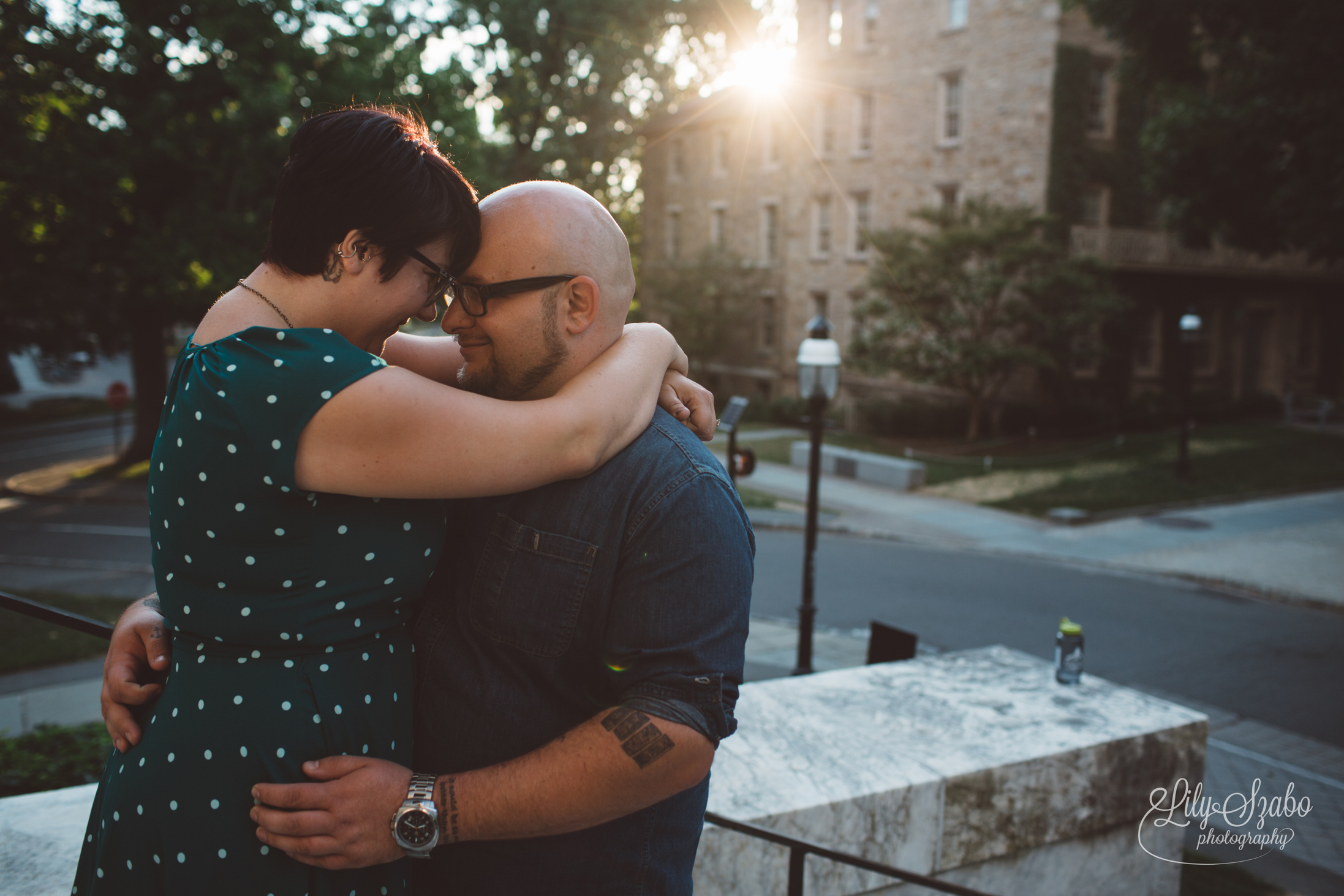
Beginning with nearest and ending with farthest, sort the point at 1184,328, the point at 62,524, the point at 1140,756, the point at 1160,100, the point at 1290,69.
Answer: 1. the point at 1140,756
2. the point at 1290,69
3. the point at 62,524
4. the point at 1184,328
5. the point at 1160,100

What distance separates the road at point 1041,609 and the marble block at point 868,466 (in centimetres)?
450

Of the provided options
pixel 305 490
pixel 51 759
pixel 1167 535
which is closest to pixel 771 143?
pixel 1167 535

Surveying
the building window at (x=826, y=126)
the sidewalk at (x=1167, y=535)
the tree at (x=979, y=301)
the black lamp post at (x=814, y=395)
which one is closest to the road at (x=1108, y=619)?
the sidewalk at (x=1167, y=535)

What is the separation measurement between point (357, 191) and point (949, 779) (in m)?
2.81

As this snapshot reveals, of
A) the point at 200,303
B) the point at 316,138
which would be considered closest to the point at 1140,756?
the point at 316,138

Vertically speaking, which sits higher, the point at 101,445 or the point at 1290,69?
the point at 1290,69

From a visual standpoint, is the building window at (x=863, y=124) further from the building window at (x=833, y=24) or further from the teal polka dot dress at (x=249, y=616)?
the teal polka dot dress at (x=249, y=616)

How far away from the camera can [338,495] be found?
1.58m

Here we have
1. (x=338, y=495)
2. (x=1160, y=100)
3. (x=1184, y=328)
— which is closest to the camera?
(x=338, y=495)

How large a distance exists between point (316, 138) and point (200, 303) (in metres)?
20.4

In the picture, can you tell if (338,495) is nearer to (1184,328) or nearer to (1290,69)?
(1290,69)

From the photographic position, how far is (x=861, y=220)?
30.7 m

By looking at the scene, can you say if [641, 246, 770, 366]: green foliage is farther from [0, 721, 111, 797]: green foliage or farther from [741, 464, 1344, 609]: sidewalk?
[0, 721, 111, 797]: green foliage

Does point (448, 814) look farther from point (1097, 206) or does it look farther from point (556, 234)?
point (1097, 206)
